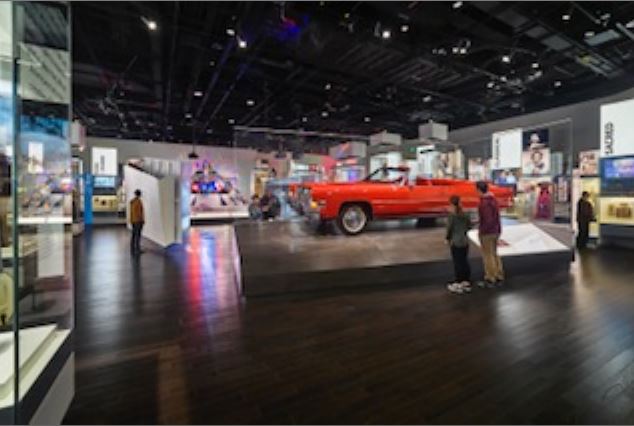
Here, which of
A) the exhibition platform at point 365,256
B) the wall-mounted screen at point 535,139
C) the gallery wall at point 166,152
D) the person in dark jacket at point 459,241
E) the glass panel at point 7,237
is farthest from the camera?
the gallery wall at point 166,152

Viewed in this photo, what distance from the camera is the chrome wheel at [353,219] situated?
6.54m

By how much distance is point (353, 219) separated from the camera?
6.62 meters

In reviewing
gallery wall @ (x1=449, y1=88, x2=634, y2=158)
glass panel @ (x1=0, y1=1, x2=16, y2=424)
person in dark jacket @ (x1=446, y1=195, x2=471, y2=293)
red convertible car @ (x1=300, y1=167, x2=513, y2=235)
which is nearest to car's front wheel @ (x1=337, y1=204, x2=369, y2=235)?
red convertible car @ (x1=300, y1=167, x2=513, y2=235)

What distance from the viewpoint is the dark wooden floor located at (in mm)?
2268

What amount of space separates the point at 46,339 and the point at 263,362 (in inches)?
59.8

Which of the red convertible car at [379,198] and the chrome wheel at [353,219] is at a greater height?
the red convertible car at [379,198]

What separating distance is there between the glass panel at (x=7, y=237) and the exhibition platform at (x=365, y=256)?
2939mm

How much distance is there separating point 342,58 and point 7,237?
24.6ft

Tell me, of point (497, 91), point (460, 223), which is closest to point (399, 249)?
point (460, 223)

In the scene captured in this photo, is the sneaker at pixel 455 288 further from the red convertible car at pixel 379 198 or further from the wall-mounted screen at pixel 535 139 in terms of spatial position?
the wall-mounted screen at pixel 535 139

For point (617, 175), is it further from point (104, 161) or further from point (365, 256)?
point (104, 161)

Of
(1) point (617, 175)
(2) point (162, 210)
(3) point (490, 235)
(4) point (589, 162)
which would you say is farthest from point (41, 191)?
(4) point (589, 162)

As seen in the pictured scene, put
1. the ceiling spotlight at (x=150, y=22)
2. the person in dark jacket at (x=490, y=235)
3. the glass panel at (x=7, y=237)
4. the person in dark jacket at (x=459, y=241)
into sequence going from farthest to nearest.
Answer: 1. the ceiling spotlight at (x=150, y=22)
2. the person in dark jacket at (x=490, y=235)
3. the person in dark jacket at (x=459, y=241)
4. the glass panel at (x=7, y=237)

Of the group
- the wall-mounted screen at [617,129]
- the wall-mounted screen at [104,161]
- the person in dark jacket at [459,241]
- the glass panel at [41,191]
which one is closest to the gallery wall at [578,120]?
the wall-mounted screen at [617,129]
